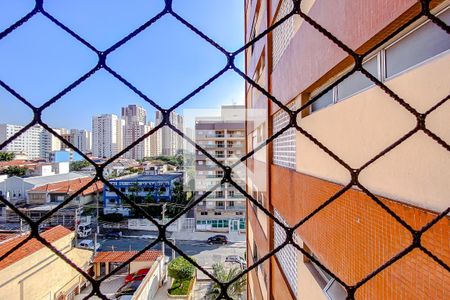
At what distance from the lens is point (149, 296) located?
4.92m

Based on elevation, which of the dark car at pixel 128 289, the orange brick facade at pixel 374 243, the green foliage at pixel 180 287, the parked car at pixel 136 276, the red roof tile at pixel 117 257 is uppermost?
the orange brick facade at pixel 374 243

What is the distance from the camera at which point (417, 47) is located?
78 centimetres

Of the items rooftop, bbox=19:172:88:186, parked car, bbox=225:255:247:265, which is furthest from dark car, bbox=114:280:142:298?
rooftop, bbox=19:172:88:186

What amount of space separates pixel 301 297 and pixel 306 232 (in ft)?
1.73

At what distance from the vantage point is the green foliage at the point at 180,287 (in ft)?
17.0

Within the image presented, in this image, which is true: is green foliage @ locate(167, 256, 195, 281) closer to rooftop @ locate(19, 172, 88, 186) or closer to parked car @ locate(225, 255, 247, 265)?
parked car @ locate(225, 255, 247, 265)

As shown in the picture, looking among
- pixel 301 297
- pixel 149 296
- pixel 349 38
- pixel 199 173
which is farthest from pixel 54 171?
Result: pixel 349 38

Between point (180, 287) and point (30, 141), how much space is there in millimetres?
4616

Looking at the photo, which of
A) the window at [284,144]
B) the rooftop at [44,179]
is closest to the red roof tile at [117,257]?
the rooftop at [44,179]

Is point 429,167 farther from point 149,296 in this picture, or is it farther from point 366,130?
point 149,296

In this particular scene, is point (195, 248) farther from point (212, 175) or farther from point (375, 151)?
point (375, 151)

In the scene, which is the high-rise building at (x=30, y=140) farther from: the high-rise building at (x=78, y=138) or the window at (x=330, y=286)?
the window at (x=330, y=286)

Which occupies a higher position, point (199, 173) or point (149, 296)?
point (199, 173)

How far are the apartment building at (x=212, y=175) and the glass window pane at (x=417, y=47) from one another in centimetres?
663
